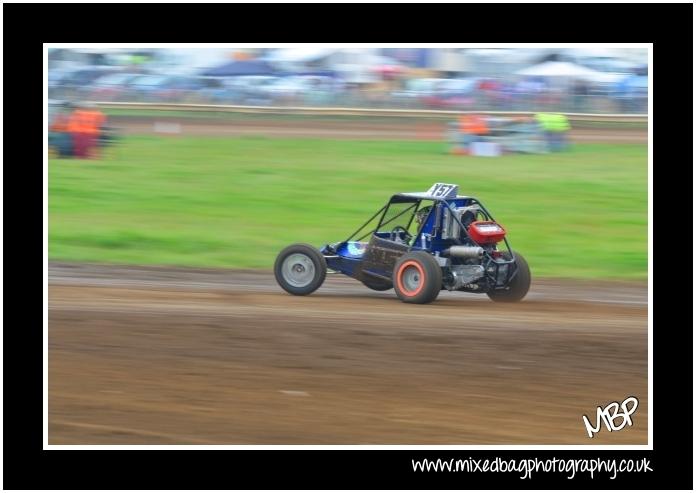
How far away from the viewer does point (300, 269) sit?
43.7 ft

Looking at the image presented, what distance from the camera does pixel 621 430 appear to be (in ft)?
28.6

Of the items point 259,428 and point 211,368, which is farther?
point 211,368

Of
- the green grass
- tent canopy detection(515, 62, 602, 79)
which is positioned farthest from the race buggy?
tent canopy detection(515, 62, 602, 79)

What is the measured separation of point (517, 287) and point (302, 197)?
844cm

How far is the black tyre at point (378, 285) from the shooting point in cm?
1310

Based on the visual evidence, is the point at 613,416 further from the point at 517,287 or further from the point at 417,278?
the point at 517,287

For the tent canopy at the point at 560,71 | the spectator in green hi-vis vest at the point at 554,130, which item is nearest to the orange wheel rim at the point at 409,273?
the spectator in green hi-vis vest at the point at 554,130

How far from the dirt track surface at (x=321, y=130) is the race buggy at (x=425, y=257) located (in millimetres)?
13164

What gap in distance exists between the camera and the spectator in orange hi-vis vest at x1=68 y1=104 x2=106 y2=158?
23.1 metres

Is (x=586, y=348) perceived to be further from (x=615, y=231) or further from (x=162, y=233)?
(x=162, y=233)

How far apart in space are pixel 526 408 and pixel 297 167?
48.4ft

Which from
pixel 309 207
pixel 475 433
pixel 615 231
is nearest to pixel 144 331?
pixel 475 433

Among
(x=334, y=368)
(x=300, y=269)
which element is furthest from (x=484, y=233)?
(x=334, y=368)

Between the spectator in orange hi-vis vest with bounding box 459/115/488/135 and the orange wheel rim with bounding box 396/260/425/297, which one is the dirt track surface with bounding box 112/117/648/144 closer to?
the spectator in orange hi-vis vest with bounding box 459/115/488/135
